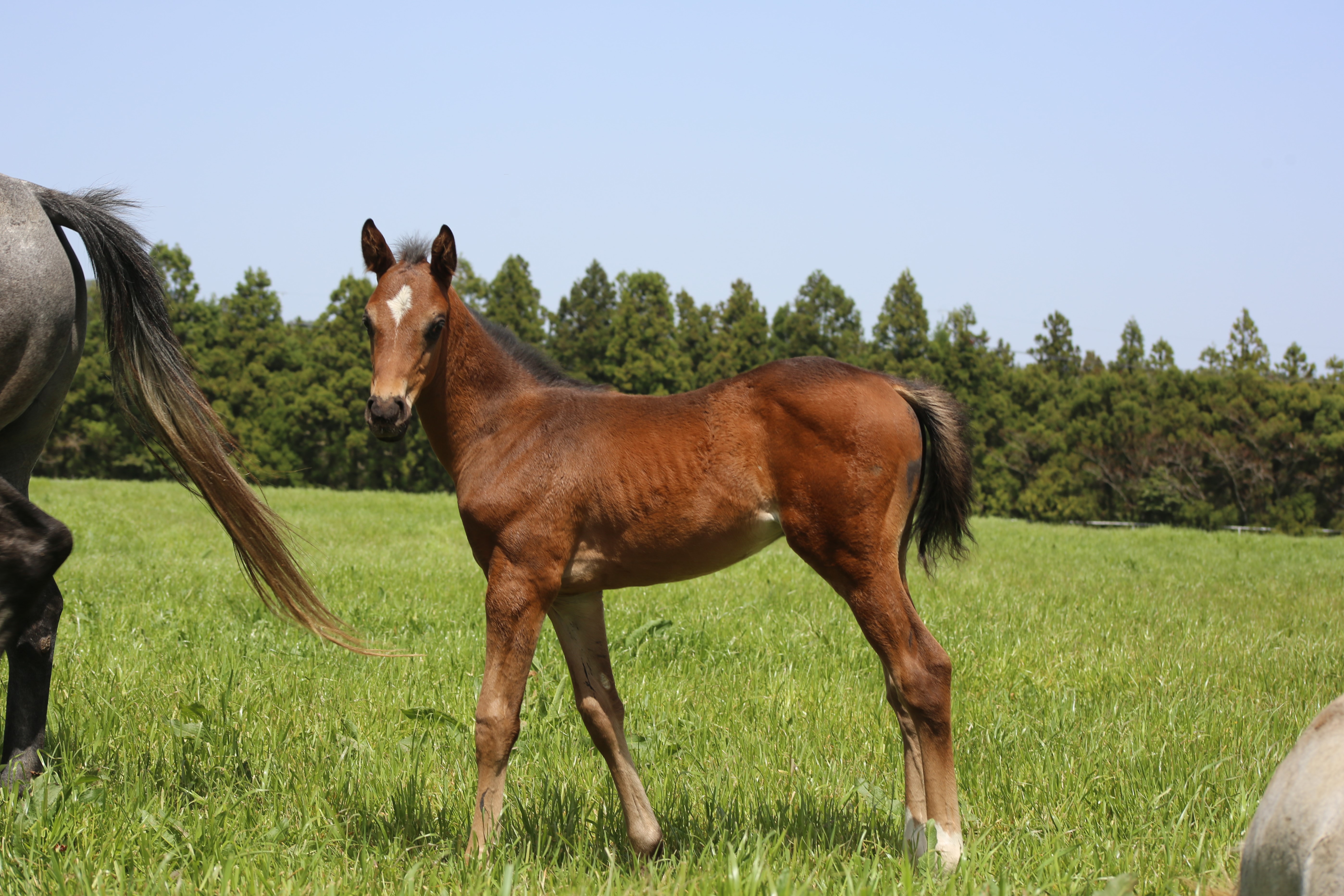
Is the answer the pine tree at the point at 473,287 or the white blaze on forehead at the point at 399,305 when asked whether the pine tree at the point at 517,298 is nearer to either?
the pine tree at the point at 473,287

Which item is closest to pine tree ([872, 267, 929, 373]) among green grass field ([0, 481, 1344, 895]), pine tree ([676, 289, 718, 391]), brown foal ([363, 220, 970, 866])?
pine tree ([676, 289, 718, 391])

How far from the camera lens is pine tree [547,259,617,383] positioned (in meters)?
35.2

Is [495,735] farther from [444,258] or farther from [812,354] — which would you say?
[812,354]

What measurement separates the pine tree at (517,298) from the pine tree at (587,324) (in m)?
0.99

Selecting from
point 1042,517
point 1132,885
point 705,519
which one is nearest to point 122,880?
point 705,519

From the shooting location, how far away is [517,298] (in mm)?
35094

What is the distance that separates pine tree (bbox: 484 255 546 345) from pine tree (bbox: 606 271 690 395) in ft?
9.66

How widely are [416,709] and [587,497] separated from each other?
6.21ft

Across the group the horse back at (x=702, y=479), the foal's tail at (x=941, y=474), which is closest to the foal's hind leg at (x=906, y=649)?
the horse back at (x=702, y=479)

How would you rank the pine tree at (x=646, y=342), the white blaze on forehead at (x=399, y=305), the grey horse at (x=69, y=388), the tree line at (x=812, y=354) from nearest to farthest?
the white blaze on forehead at (x=399, y=305) → the grey horse at (x=69, y=388) → the tree line at (x=812, y=354) → the pine tree at (x=646, y=342)

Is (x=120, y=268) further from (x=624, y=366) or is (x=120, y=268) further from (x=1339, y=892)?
(x=624, y=366)

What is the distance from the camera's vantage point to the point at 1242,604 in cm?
912

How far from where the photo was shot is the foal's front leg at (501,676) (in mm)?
2885

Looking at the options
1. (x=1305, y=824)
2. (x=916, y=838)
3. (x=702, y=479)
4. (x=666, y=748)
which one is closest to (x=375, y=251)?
(x=702, y=479)
